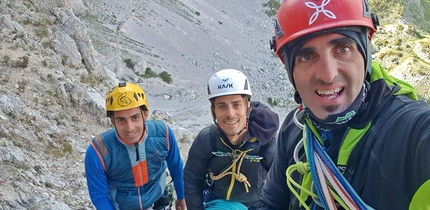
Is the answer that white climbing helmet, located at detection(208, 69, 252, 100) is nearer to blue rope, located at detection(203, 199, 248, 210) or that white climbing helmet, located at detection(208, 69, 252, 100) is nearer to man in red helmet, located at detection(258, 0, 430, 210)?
blue rope, located at detection(203, 199, 248, 210)

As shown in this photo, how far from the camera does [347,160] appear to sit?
169 centimetres

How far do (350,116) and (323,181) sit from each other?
0.37 metres

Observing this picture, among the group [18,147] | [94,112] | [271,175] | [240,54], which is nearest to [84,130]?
[94,112]

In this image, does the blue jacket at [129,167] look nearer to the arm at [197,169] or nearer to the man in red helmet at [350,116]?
the arm at [197,169]

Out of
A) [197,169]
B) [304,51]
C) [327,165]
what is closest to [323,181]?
[327,165]

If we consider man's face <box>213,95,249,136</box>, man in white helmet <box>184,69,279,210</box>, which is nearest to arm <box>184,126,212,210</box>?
man in white helmet <box>184,69,279,210</box>

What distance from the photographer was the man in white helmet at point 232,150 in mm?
3977

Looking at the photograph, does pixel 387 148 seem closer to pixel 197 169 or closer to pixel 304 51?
pixel 304 51

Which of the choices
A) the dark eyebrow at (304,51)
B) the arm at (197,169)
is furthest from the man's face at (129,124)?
the dark eyebrow at (304,51)

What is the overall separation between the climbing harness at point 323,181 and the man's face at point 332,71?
180 mm

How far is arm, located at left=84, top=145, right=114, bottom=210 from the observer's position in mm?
4270

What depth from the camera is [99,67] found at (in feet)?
50.8

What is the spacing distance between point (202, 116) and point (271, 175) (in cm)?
2082

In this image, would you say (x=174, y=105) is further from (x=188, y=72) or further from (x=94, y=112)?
(x=94, y=112)
